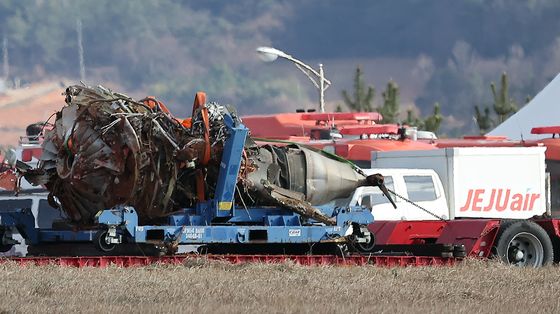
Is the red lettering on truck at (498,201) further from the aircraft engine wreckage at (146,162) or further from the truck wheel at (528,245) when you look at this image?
the aircraft engine wreckage at (146,162)

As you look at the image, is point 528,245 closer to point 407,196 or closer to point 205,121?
point 407,196

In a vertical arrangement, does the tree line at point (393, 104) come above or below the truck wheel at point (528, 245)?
above

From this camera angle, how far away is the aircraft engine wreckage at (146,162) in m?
17.3

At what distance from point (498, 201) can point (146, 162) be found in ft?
29.4

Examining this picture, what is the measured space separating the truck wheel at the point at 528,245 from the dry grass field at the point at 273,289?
1.83 metres

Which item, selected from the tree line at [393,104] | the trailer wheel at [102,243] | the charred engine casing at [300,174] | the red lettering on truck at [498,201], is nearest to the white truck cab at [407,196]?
the red lettering on truck at [498,201]

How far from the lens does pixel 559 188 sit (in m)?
32.0

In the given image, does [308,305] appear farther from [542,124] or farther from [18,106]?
[542,124]

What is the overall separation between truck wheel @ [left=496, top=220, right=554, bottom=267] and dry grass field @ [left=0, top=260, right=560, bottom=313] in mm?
1826

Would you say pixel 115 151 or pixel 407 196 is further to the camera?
pixel 407 196

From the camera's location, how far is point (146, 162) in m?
17.2

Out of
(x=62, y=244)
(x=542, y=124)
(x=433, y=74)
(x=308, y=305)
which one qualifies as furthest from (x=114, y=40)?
(x=308, y=305)

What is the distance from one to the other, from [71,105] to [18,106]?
1916cm

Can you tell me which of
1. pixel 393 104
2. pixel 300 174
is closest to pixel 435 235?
pixel 300 174
